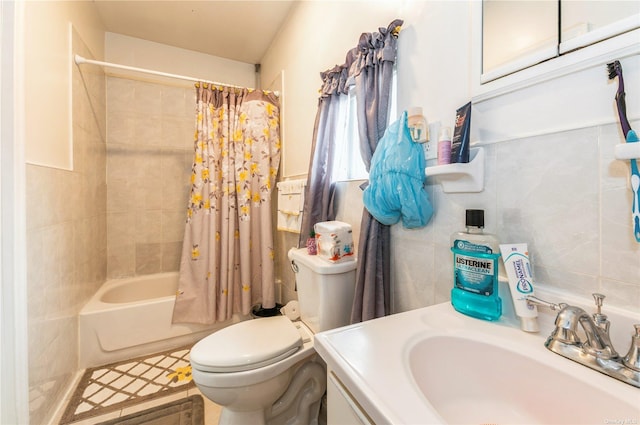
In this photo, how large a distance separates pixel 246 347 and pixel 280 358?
0.48 ft

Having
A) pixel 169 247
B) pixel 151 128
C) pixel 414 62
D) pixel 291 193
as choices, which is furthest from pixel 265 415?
pixel 151 128

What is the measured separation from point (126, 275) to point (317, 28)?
7.74 ft

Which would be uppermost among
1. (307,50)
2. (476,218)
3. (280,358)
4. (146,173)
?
(307,50)

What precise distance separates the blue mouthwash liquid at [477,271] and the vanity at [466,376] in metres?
0.04

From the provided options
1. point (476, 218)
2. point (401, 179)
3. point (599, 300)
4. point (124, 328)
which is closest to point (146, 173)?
point (124, 328)

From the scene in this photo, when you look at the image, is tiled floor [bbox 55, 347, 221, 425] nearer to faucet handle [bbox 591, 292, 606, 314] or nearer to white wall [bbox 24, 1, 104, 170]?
white wall [bbox 24, 1, 104, 170]

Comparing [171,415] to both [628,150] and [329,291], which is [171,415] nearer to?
[329,291]

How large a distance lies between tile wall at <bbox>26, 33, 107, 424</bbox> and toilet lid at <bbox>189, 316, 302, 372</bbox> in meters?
0.67

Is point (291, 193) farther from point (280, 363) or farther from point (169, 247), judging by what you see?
point (169, 247)

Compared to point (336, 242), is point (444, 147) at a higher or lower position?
higher

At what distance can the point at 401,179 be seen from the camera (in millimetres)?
817

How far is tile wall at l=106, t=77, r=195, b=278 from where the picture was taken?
2.13 m

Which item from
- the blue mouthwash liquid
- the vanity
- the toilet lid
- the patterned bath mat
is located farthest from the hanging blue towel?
the patterned bath mat

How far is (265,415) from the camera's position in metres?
1.13
